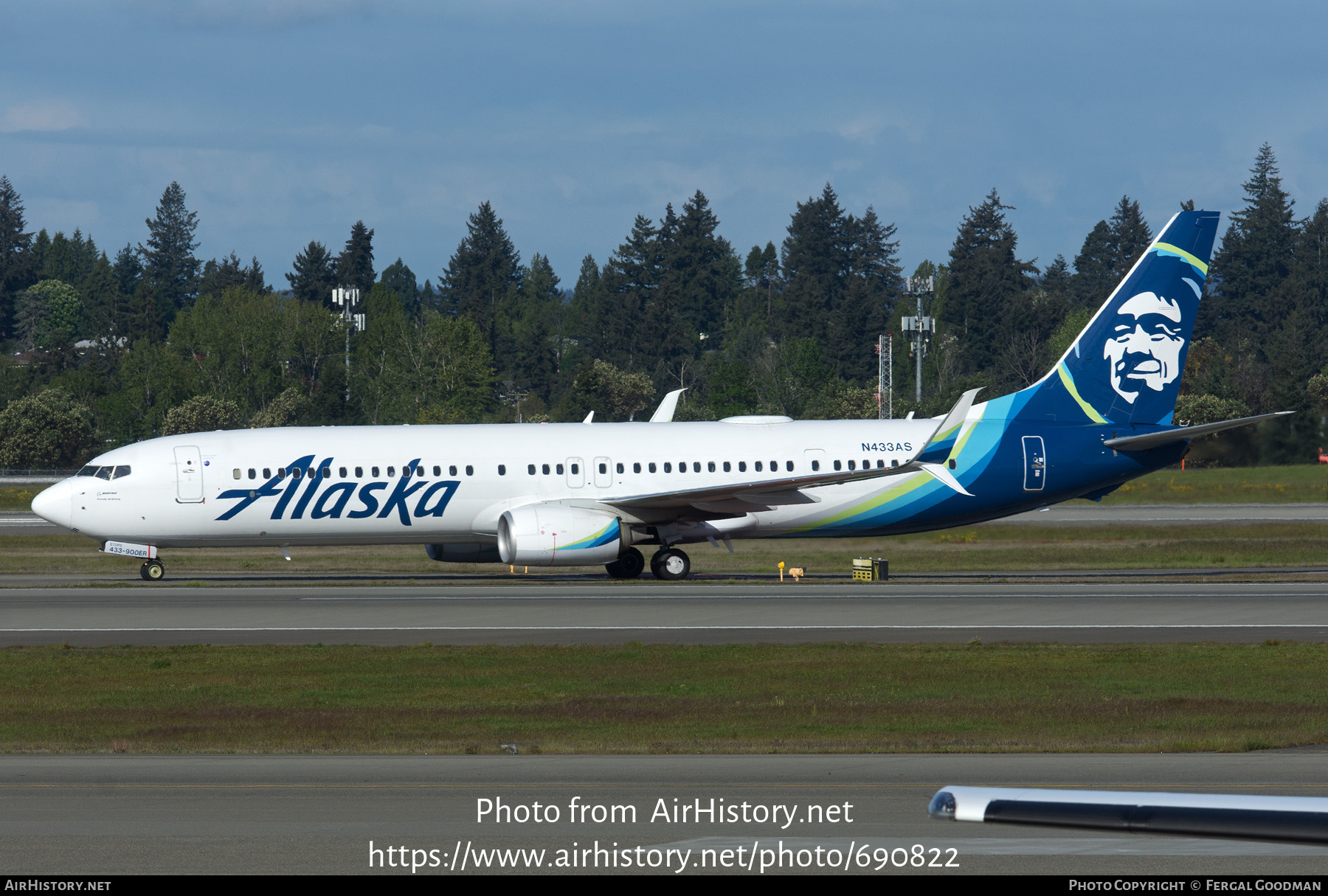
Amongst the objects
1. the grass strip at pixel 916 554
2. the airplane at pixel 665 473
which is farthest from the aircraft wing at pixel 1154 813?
the grass strip at pixel 916 554

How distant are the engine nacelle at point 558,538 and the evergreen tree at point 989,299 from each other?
123 meters

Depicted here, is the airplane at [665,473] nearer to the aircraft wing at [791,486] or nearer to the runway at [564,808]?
the aircraft wing at [791,486]

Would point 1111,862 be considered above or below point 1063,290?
below

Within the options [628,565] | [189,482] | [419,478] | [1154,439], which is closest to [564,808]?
[419,478]

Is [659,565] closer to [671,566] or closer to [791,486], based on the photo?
[671,566]

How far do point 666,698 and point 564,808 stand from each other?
23.4 feet

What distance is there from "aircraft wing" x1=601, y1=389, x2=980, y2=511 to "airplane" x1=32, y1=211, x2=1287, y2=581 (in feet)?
0.19

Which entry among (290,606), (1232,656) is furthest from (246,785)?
(290,606)

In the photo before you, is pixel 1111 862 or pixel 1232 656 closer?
pixel 1111 862

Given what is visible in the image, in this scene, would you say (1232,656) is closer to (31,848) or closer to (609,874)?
(609,874)

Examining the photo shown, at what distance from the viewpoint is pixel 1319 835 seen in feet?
16.5

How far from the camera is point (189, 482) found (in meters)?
35.3

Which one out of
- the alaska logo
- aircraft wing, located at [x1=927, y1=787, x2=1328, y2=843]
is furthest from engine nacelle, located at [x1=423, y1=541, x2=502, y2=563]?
aircraft wing, located at [x1=927, y1=787, x2=1328, y2=843]

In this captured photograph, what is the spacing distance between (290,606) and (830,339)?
126 metres
